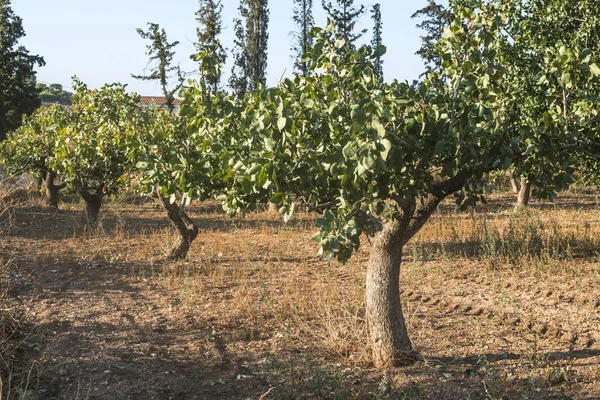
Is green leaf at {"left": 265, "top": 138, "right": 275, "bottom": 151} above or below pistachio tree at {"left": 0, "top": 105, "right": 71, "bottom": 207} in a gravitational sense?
below

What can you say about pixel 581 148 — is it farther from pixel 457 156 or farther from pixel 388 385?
pixel 388 385

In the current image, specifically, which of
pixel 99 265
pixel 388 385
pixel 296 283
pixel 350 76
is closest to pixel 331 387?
pixel 388 385

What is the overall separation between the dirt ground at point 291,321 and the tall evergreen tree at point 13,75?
71.5 feet

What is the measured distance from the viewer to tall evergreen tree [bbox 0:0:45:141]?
Result: 1293 inches

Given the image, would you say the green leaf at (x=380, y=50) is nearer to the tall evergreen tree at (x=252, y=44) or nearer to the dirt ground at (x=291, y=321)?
the dirt ground at (x=291, y=321)

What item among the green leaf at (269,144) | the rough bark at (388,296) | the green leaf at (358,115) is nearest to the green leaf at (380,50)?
the green leaf at (358,115)

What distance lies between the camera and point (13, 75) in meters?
34.1

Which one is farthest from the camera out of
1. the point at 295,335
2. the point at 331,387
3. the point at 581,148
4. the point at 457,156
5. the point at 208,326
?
the point at 208,326

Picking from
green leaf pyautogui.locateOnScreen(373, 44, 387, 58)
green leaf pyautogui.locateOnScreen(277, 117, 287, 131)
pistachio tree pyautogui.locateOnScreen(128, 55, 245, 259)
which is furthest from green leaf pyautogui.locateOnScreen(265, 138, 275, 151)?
green leaf pyautogui.locateOnScreen(373, 44, 387, 58)

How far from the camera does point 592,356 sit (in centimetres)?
641

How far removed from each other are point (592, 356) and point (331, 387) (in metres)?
2.84

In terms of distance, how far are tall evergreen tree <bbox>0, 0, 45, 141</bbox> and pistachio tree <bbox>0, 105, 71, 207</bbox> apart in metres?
13.2

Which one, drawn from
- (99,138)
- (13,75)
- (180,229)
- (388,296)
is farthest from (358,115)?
(13,75)

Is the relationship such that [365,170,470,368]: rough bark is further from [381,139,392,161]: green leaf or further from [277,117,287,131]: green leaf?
[277,117,287,131]: green leaf
